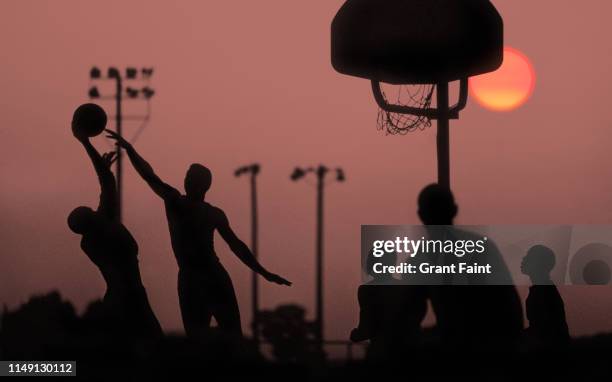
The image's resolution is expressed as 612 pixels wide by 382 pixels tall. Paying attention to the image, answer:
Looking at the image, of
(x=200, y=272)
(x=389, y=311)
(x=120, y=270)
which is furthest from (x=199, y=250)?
(x=389, y=311)

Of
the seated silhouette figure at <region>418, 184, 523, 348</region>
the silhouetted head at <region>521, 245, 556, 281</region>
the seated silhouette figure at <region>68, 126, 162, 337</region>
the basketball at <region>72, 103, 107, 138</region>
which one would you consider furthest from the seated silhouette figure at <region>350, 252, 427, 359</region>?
the basketball at <region>72, 103, 107, 138</region>

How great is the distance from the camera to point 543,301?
9719mm

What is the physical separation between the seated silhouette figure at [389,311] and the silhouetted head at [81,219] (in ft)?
7.36

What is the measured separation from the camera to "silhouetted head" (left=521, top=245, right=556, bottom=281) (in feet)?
31.5

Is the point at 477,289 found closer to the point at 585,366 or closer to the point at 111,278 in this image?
the point at 585,366

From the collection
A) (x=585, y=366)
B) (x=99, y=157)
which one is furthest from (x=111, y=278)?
(x=585, y=366)

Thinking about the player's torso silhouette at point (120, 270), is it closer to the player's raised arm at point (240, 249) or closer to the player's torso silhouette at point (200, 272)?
the player's torso silhouette at point (200, 272)

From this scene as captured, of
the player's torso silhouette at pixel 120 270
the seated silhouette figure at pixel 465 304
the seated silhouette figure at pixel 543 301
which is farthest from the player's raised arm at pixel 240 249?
the seated silhouette figure at pixel 465 304

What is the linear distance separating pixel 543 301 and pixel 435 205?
4.51 feet

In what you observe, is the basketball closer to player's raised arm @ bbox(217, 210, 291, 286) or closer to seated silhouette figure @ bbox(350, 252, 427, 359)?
player's raised arm @ bbox(217, 210, 291, 286)

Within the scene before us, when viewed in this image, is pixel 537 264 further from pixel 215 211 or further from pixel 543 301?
pixel 215 211

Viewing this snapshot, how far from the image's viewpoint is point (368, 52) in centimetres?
1641

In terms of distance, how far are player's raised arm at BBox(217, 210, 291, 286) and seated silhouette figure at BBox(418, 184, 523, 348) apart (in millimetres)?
2026

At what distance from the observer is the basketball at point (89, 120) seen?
10.6m
